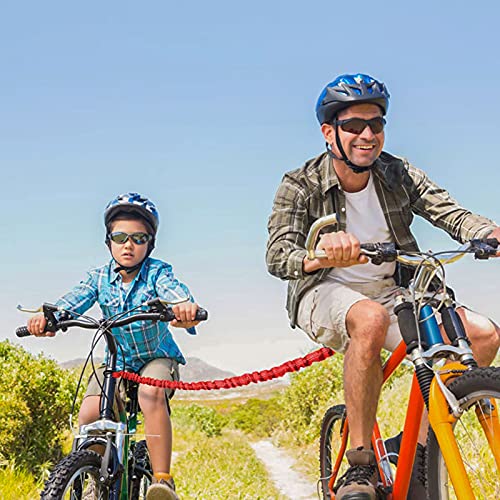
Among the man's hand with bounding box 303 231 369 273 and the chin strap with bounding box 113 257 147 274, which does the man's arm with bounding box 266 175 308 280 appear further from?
the chin strap with bounding box 113 257 147 274

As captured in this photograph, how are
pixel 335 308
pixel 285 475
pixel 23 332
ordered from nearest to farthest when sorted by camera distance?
pixel 335 308 < pixel 23 332 < pixel 285 475

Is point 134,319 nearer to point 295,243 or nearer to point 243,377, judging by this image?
point 243,377

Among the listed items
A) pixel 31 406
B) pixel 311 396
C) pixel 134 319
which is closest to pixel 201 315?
pixel 134 319

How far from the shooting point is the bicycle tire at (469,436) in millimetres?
2637

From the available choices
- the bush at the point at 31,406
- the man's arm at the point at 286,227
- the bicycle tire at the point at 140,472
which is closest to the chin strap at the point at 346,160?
Result: the man's arm at the point at 286,227

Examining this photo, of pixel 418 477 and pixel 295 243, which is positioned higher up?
pixel 295 243

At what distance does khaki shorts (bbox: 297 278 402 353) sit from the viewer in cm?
358

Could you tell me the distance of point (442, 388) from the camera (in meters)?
2.80

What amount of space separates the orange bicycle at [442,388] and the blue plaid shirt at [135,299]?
167 cm

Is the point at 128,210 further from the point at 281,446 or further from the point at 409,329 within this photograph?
the point at 281,446

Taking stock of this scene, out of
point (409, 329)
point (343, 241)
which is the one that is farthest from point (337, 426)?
point (343, 241)

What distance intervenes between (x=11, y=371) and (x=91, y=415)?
458 cm

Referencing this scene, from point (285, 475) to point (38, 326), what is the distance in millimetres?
6836

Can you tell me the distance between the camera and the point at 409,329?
3092mm
